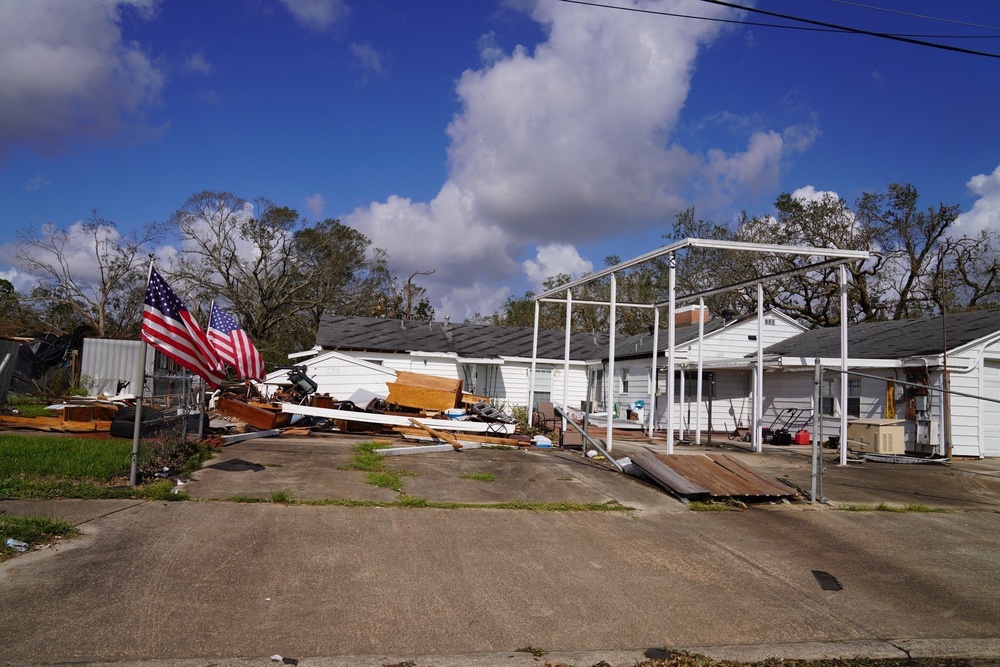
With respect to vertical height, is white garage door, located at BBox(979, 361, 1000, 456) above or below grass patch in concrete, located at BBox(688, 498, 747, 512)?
above

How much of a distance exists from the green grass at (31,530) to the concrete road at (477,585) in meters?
0.27

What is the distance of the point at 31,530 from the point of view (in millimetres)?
6961

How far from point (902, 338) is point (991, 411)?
9.99 feet

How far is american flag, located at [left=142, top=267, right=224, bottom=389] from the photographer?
984 centimetres

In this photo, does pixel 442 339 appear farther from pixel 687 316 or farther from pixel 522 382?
pixel 687 316

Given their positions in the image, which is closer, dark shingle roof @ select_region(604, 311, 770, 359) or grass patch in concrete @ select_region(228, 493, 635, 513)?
grass patch in concrete @ select_region(228, 493, 635, 513)

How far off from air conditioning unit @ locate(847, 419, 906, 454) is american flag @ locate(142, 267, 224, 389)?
15.2m

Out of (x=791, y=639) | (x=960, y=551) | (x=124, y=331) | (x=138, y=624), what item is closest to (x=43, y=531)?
(x=138, y=624)

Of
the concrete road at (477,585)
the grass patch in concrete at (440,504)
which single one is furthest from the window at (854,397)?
the grass patch in concrete at (440,504)

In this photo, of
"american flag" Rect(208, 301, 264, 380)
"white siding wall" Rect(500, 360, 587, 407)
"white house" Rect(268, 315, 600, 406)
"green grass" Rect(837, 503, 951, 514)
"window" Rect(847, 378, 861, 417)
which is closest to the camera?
"green grass" Rect(837, 503, 951, 514)

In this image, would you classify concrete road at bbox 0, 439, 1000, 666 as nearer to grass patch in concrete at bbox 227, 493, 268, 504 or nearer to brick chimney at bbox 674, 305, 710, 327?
grass patch in concrete at bbox 227, 493, 268, 504

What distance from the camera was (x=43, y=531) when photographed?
7.06 m

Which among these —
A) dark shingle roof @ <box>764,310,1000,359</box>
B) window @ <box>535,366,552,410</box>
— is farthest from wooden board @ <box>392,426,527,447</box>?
window @ <box>535,366,552,410</box>

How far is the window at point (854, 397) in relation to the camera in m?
20.6
